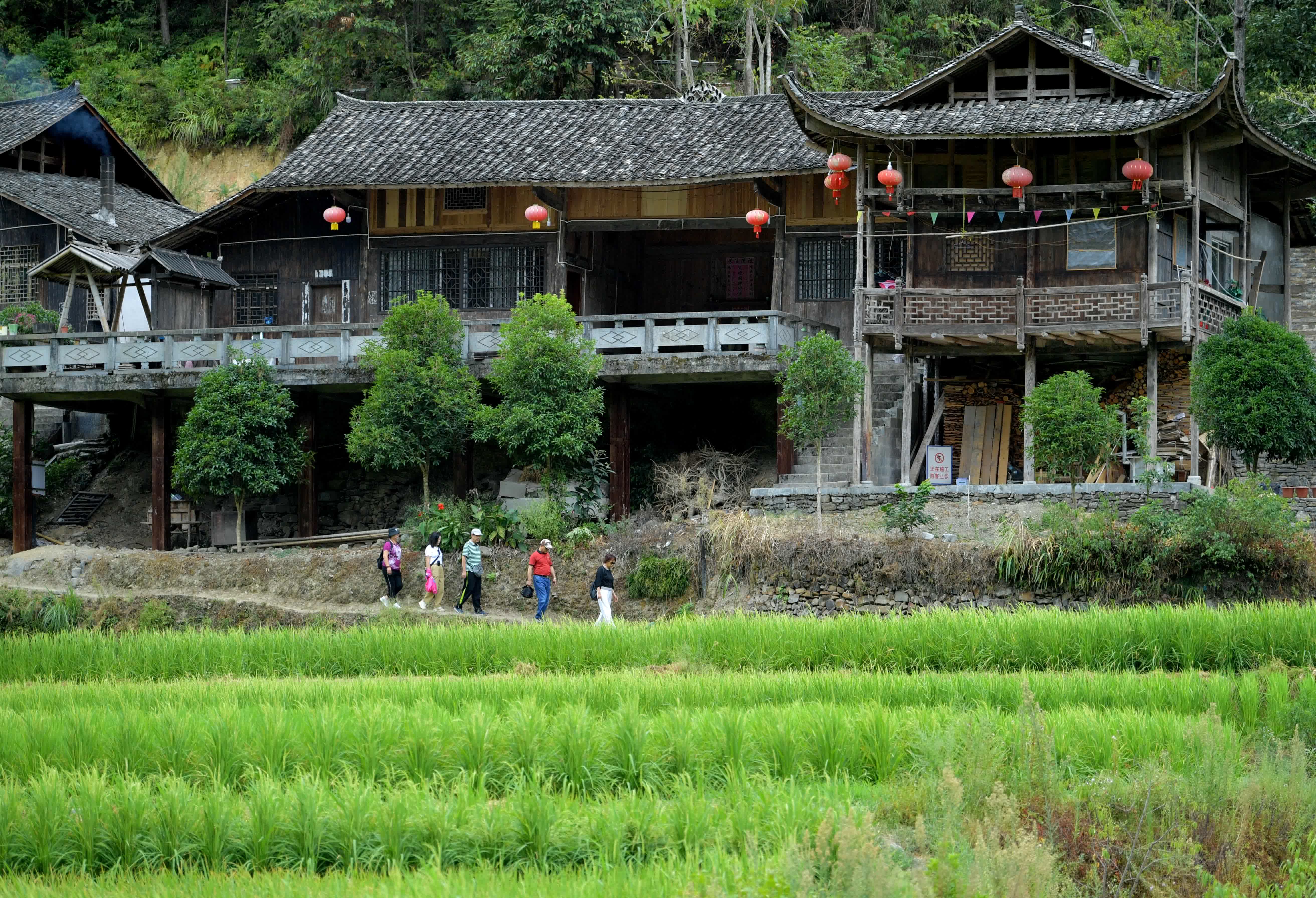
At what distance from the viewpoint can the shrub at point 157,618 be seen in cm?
2291

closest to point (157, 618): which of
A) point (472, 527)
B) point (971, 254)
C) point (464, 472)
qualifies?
point (472, 527)

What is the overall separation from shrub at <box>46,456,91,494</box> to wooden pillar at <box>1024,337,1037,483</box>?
1604 centimetres

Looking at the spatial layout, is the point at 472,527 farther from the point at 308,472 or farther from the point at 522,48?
the point at 522,48

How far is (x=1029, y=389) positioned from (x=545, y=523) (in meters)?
7.01

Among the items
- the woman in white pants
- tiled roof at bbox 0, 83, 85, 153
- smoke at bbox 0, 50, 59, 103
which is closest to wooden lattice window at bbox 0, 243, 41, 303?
tiled roof at bbox 0, 83, 85, 153

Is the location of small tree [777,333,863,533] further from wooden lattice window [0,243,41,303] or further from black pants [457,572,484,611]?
wooden lattice window [0,243,41,303]

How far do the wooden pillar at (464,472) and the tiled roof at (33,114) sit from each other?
42.5ft

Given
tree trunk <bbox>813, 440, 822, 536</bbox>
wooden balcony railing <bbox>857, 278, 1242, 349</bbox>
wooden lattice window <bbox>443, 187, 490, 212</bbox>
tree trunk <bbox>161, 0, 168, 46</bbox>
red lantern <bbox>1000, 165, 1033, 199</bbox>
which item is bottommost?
tree trunk <bbox>813, 440, 822, 536</bbox>

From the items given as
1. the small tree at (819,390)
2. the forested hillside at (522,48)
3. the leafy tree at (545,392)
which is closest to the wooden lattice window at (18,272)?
the forested hillside at (522,48)

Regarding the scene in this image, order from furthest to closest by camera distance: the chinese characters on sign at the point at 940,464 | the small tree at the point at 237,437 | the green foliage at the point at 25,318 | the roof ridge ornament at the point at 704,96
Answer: the roof ridge ornament at the point at 704,96 → the green foliage at the point at 25,318 → the chinese characters on sign at the point at 940,464 → the small tree at the point at 237,437

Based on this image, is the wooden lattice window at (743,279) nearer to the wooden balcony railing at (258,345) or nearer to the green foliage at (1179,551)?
the wooden balcony railing at (258,345)

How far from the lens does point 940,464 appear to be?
24703 mm

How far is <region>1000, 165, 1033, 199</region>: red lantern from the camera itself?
22.8 m

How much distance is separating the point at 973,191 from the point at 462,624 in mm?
9555
